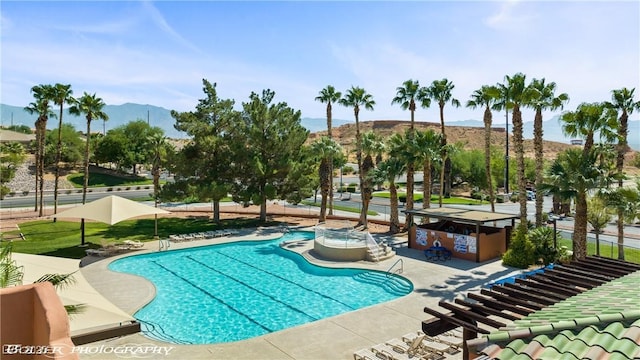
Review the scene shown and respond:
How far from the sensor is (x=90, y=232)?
1228 inches

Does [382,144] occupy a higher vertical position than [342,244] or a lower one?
higher

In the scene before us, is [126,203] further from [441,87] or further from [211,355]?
[441,87]

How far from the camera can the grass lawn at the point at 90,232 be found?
25.4 meters

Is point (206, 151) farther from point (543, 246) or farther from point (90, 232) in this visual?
point (543, 246)

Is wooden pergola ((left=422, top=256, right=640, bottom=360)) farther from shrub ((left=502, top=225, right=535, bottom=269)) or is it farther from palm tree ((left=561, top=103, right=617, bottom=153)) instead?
palm tree ((left=561, top=103, right=617, bottom=153))

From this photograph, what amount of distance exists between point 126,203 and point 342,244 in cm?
1388

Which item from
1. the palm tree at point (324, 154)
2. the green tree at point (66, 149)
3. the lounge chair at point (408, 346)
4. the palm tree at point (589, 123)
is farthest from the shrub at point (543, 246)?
the green tree at point (66, 149)

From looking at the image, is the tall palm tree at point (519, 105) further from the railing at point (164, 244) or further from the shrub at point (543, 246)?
the railing at point (164, 244)

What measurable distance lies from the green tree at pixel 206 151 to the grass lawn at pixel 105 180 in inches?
1751

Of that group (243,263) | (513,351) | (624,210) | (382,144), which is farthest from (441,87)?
(513,351)

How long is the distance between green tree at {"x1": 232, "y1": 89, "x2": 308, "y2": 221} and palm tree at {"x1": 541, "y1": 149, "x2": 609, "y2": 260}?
20.2 m

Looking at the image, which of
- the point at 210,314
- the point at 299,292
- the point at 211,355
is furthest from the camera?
the point at 299,292

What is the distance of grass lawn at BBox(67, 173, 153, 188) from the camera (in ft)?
233

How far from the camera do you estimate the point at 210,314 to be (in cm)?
1708
